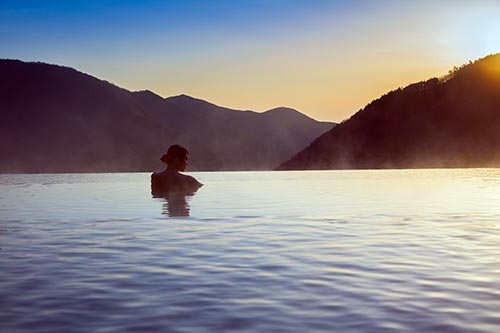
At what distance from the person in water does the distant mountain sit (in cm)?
13097

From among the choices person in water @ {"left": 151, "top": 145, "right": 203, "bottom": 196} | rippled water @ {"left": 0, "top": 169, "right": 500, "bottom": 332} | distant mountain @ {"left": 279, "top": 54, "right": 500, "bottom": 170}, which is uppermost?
distant mountain @ {"left": 279, "top": 54, "right": 500, "bottom": 170}

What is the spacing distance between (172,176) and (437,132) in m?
145

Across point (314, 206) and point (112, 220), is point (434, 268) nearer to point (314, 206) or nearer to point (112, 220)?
point (112, 220)

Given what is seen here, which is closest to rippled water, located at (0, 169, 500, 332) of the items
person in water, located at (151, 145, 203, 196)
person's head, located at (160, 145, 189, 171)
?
person's head, located at (160, 145, 189, 171)

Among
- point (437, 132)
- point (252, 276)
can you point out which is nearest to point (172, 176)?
point (252, 276)

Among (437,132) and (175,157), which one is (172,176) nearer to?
(175,157)

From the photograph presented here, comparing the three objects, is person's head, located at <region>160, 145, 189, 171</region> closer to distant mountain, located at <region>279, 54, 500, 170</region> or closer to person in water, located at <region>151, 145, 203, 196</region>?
person in water, located at <region>151, 145, 203, 196</region>

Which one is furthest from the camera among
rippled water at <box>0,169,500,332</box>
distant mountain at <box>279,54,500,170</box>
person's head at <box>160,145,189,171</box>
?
distant mountain at <box>279,54,500,170</box>

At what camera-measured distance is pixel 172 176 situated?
45688 mm

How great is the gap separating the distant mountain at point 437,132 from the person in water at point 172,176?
13097 cm

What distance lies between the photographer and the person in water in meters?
43.9

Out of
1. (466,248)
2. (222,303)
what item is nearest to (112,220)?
(466,248)

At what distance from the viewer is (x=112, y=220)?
24.5 metres

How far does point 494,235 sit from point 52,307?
13.7 m
